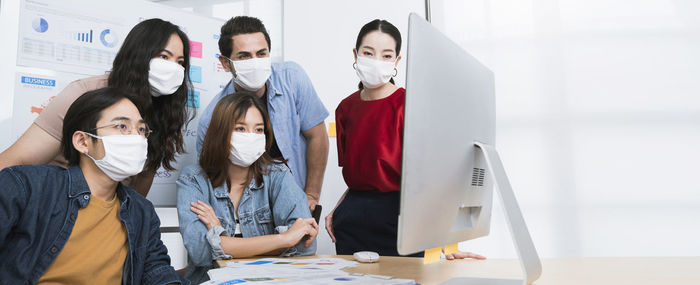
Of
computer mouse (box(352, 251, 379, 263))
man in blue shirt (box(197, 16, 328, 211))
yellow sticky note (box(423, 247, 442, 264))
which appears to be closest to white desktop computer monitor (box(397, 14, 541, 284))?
yellow sticky note (box(423, 247, 442, 264))

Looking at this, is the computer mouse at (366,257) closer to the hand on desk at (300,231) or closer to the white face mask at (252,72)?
the hand on desk at (300,231)

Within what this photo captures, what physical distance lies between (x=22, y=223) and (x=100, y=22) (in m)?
1.49

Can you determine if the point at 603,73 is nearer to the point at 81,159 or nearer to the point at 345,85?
the point at 345,85

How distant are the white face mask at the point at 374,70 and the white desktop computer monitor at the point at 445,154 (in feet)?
2.36

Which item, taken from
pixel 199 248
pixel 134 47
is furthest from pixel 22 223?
pixel 134 47

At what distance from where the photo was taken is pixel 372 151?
5.06ft

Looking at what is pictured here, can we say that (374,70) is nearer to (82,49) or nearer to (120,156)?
(120,156)

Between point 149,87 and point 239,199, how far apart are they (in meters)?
0.57

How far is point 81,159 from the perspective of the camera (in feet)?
3.97

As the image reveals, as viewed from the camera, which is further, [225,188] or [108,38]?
[108,38]

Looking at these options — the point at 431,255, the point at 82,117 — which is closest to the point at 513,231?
the point at 431,255

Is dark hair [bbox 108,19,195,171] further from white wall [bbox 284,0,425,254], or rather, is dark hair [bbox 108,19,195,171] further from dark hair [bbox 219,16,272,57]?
white wall [bbox 284,0,425,254]

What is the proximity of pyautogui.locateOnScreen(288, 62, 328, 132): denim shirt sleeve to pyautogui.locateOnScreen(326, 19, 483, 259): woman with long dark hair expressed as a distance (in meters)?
0.32

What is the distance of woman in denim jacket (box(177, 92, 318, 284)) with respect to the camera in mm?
1244
